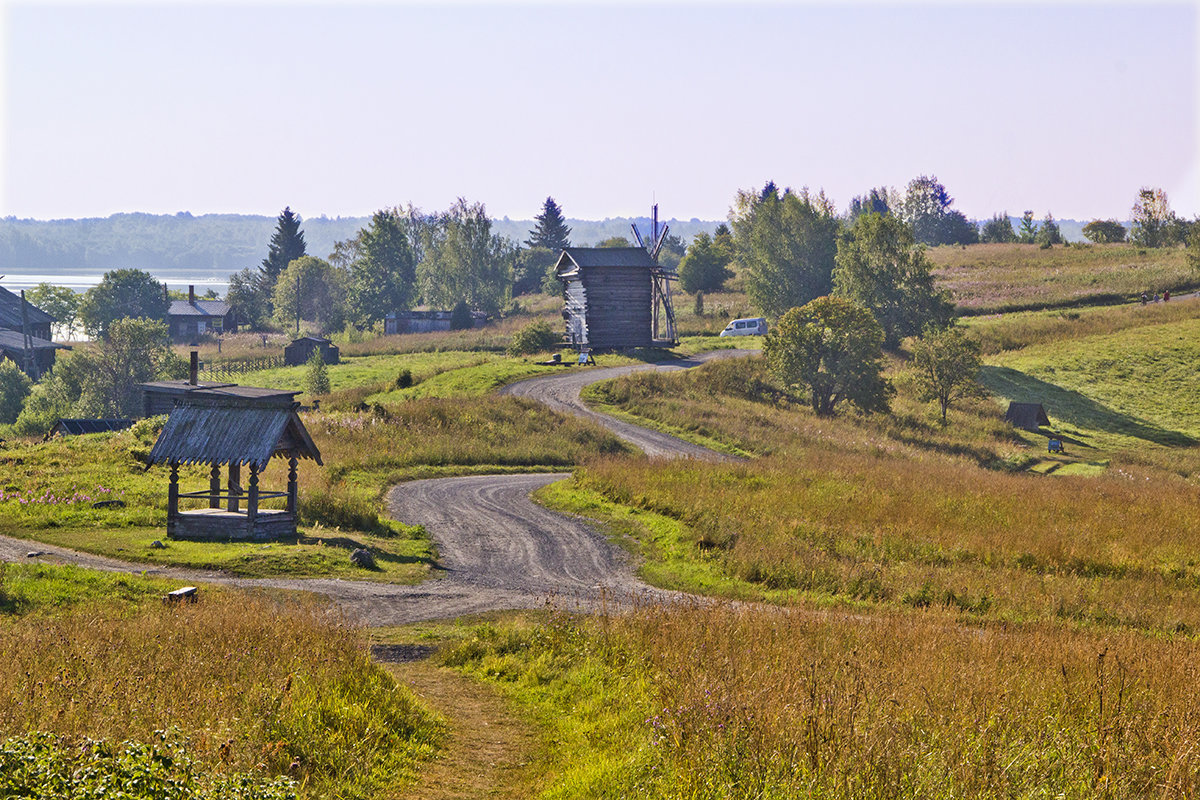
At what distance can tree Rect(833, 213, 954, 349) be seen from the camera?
249ft

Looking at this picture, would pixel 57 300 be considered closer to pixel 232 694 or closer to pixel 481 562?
pixel 481 562

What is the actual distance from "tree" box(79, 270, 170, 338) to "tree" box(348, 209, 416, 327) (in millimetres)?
23809

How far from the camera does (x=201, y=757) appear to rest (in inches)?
330

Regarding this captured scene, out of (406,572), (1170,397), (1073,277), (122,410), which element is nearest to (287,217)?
(122,410)

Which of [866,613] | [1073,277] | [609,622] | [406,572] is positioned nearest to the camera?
[609,622]

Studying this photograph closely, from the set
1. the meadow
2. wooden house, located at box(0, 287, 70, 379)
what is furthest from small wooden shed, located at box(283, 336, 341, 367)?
the meadow

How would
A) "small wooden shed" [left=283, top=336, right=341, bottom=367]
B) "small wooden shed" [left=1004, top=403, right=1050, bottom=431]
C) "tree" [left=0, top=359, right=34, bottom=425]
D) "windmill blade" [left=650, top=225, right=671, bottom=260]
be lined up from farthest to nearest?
"small wooden shed" [left=283, top=336, right=341, bottom=367], "windmill blade" [left=650, top=225, right=671, bottom=260], "tree" [left=0, top=359, right=34, bottom=425], "small wooden shed" [left=1004, top=403, right=1050, bottom=431]

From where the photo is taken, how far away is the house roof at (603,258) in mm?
72500

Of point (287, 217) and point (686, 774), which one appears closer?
point (686, 774)

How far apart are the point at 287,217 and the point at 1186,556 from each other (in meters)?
138

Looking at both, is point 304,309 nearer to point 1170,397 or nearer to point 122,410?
point 122,410

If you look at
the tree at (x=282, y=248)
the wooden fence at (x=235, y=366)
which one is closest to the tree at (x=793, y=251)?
the wooden fence at (x=235, y=366)

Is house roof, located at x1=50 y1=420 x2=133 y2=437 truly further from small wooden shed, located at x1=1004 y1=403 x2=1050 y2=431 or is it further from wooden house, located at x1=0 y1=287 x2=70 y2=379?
small wooden shed, located at x1=1004 y1=403 x2=1050 y2=431

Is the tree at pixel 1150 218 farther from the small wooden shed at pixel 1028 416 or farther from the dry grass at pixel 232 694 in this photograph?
the dry grass at pixel 232 694
